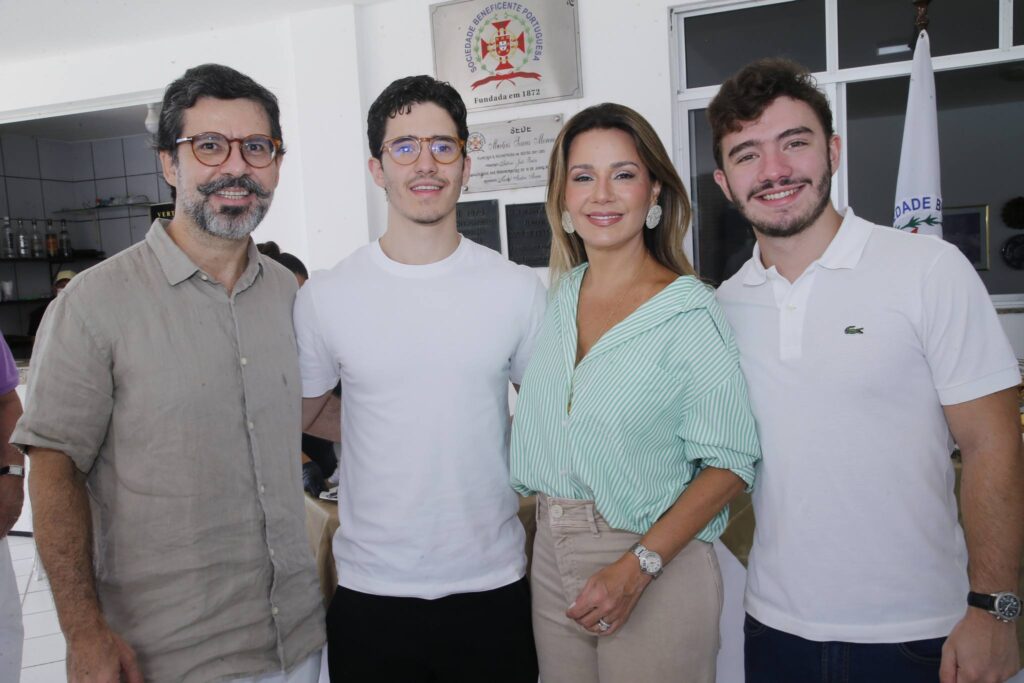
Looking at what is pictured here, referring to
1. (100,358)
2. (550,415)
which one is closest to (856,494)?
(550,415)

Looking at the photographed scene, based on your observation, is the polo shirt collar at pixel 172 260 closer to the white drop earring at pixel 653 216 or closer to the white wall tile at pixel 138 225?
the white drop earring at pixel 653 216

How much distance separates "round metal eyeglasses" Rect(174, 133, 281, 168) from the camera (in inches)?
57.0

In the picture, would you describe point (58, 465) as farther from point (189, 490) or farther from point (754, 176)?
point (754, 176)

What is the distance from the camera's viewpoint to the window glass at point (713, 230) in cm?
435

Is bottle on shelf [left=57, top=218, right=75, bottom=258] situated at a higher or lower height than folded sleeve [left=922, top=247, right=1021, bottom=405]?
higher

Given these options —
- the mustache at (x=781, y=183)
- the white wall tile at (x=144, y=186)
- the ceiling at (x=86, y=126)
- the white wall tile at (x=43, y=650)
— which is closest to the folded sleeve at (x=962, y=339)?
the mustache at (x=781, y=183)

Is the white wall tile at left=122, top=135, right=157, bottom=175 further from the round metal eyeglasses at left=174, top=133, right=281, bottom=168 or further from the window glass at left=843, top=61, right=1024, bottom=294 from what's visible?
the round metal eyeglasses at left=174, top=133, right=281, bottom=168

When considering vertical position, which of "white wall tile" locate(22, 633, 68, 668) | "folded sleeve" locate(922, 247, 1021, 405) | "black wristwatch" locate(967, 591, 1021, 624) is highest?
"folded sleeve" locate(922, 247, 1021, 405)

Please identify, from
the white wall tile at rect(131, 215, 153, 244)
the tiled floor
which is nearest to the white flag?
the tiled floor

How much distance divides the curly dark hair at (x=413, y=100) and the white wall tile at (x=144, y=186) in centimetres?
637

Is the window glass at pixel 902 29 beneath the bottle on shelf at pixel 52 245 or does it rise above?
above

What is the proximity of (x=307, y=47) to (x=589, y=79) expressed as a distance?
5.82ft

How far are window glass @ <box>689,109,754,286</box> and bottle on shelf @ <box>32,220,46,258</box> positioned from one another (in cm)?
585

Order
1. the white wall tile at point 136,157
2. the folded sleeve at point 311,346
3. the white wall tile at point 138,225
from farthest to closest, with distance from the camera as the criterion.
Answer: the white wall tile at point 138,225 → the white wall tile at point 136,157 → the folded sleeve at point 311,346
